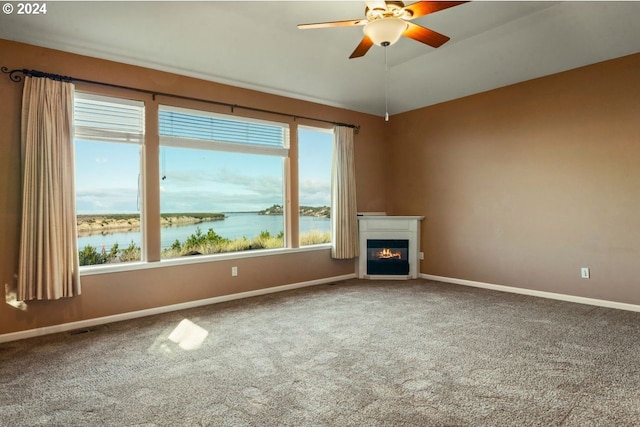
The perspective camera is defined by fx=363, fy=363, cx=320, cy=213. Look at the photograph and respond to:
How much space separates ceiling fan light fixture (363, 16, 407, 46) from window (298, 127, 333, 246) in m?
3.09

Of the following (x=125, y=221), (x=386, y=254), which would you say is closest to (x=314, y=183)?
(x=386, y=254)

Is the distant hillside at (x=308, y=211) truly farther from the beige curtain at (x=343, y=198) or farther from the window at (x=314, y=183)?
the beige curtain at (x=343, y=198)

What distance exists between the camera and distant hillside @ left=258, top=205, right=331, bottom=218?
5336 mm

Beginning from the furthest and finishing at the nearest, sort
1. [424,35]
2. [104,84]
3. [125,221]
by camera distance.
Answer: [125,221] < [104,84] < [424,35]

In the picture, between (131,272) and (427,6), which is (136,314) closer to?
(131,272)

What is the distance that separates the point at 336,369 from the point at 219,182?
309 cm

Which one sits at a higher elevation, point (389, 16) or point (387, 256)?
point (389, 16)

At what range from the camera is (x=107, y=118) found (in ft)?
13.0

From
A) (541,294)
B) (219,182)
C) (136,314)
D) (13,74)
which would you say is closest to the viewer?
(13,74)

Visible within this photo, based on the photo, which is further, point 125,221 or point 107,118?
point 125,221

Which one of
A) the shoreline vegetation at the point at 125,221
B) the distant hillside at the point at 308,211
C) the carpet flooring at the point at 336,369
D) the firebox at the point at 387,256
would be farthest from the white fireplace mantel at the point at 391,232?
the shoreline vegetation at the point at 125,221

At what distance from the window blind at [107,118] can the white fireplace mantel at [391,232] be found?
354 cm

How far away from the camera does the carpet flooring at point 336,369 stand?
2.12m

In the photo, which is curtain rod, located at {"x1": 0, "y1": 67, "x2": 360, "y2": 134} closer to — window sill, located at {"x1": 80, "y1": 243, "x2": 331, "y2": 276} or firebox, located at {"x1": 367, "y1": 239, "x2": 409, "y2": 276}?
window sill, located at {"x1": 80, "y1": 243, "x2": 331, "y2": 276}
